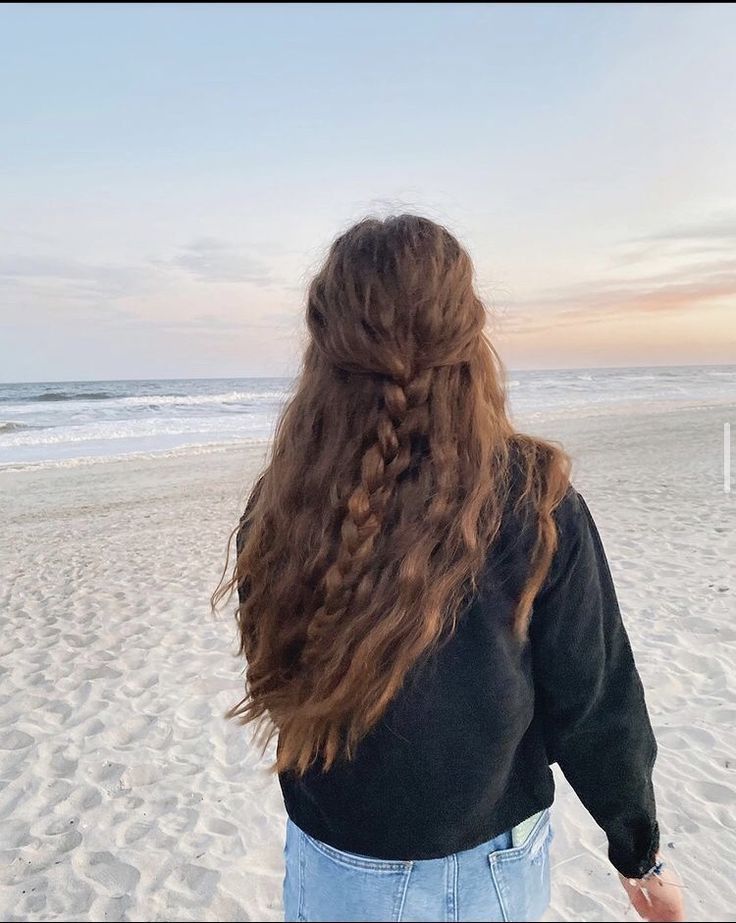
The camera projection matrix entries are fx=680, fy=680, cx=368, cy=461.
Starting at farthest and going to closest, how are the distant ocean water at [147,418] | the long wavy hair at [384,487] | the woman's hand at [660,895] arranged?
the distant ocean water at [147,418]
the woman's hand at [660,895]
the long wavy hair at [384,487]

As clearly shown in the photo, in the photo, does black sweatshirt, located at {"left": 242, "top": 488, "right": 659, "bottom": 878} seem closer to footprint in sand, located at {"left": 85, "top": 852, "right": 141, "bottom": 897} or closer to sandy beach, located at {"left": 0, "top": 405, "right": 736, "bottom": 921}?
sandy beach, located at {"left": 0, "top": 405, "right": 736, "bottom": 921}

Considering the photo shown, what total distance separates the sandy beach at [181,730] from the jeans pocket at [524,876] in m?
0.06

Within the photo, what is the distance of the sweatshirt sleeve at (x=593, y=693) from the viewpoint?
45.6 inches

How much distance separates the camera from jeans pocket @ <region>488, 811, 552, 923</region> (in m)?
1.21

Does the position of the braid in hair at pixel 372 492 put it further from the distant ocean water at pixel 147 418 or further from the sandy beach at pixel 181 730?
the distant ocean water at pixel 147 418

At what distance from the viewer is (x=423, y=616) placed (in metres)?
1.09

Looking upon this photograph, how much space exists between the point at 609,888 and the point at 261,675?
1.91 meters

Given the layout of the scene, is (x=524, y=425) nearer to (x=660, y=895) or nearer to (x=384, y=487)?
(x=660, y=895)

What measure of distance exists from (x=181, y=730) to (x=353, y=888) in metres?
2.96

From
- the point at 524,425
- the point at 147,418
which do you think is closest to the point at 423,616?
the point at 524,425

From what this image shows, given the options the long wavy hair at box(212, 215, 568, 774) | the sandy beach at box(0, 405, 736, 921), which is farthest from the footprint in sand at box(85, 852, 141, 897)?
the long wavy hair at box(212, 215, 568, 774)

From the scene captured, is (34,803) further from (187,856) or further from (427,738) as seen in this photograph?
(427,738)

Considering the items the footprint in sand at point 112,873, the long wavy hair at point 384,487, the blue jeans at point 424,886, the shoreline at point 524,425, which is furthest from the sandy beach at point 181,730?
the shoreline at point 524,425

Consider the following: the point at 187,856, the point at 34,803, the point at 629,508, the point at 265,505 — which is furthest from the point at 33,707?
the point at 629,508
